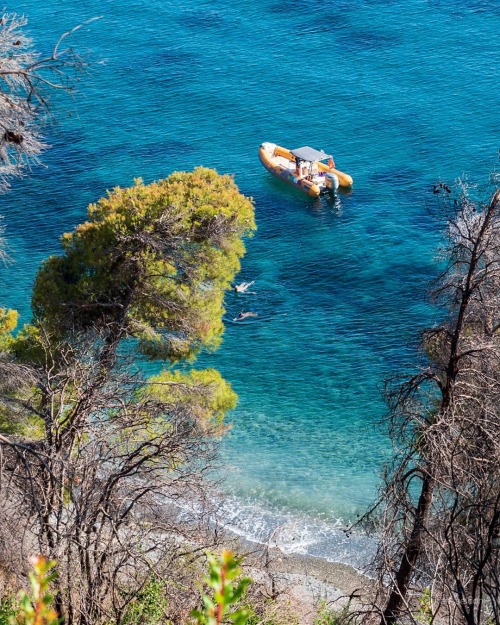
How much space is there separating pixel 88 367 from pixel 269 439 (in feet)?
42.0

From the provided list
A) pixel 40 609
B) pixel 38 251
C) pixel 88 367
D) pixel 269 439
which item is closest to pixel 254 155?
pixel 38 251

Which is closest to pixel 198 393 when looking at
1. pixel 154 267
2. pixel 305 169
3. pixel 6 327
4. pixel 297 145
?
pixel 154 267

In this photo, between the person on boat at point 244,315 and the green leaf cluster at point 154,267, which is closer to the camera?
the green leaf cluster at point 154,267

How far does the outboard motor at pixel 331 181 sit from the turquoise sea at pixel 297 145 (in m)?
0.63

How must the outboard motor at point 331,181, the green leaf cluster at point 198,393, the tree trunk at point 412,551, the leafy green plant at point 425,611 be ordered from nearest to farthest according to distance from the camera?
the leafy green plant at point 425,611 < the tree trunk at point 412,551 < the green leaf cluster at point 198,393 < the outboard motor at point 331,181

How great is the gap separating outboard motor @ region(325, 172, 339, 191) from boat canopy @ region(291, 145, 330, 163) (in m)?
0.84

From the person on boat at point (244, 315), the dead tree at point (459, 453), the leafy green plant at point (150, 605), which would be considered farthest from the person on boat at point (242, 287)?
the leafy green plant at point (150, 605)

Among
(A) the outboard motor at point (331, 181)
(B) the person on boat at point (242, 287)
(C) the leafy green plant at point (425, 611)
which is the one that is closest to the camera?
(C) the leafy green plant at point (425, 611)

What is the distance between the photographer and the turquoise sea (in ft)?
81.2

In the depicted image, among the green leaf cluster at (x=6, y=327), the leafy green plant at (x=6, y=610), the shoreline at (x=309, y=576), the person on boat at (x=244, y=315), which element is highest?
the green leaf cluster at (x=6, y=327)

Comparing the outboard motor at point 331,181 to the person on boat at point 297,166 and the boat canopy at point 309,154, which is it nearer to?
the boat canopy at point 309,154

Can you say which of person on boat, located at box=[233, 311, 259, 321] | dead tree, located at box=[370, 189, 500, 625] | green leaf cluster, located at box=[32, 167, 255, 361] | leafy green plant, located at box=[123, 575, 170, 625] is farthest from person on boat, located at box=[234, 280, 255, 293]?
leafy green plant, located at box=[123, 575, 170, 625]

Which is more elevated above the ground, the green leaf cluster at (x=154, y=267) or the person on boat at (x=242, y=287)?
the green leaf cluster at (x=154, y=267)

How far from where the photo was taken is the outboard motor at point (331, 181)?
39125 mm
